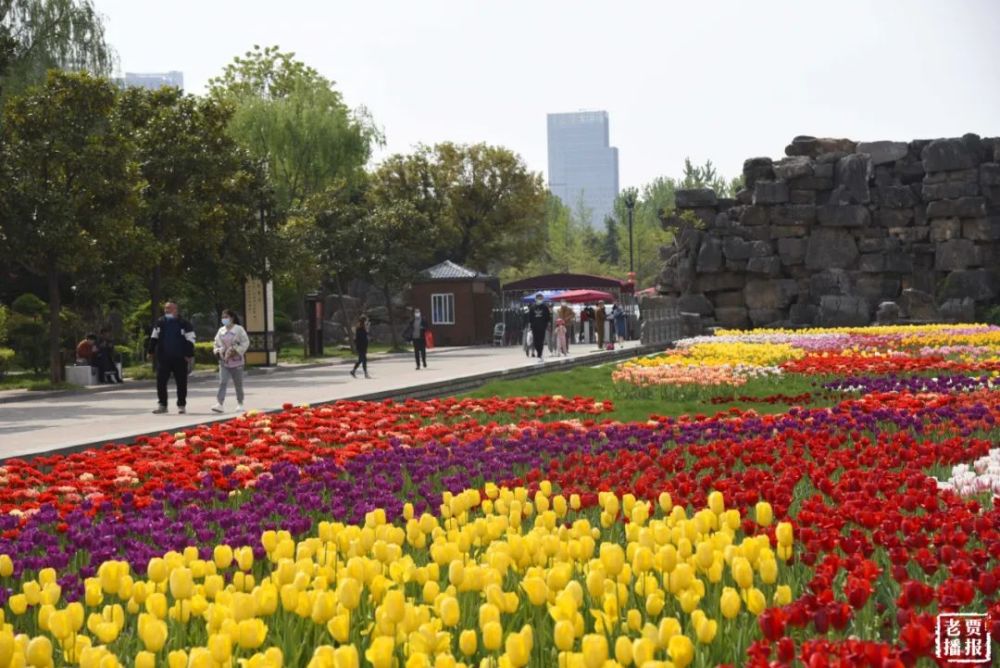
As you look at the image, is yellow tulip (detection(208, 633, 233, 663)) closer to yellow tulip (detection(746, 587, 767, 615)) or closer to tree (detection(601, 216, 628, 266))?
yellow tulip (detection(746, 587, 767, 615))

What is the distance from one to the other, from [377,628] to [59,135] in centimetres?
2649

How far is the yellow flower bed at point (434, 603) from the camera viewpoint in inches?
144

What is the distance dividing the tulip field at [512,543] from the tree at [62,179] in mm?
15157

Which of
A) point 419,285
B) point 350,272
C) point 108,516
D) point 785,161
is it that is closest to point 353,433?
point 108,516

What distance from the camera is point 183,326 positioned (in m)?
19.1

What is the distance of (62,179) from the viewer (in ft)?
93.5

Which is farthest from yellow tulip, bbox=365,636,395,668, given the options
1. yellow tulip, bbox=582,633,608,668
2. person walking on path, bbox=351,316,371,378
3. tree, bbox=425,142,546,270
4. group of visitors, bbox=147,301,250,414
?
tree, bbox=425,142,546,270

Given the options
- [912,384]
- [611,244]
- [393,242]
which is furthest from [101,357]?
[611,244]

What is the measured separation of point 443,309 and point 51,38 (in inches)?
867

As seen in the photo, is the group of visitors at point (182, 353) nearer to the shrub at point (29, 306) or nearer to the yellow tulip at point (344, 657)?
the yellow tulip at point (344, 657)

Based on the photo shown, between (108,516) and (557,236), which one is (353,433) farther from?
(557,236)

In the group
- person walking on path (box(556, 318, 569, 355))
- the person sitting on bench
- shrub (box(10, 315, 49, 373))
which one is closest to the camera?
the person sitting on bench

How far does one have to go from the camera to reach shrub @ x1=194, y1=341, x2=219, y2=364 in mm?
41062

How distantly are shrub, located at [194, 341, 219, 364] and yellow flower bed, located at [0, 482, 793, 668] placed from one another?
1425 inches
